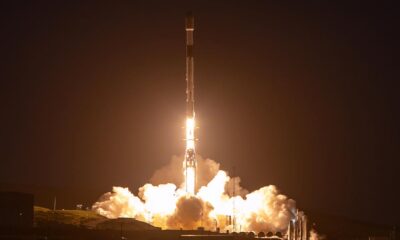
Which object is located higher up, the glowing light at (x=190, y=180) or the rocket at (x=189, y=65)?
the rocket at (x=189, y=65)

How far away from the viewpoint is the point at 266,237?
189750 mm

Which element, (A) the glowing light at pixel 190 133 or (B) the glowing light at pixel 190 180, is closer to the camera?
(A) the glowing light at pixel 190 133

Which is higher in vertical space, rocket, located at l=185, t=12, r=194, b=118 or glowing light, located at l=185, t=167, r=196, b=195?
rocket, located at l=185, t=12, r=194, b=118

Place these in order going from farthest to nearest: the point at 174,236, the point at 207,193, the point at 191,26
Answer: the point at 207,193 < the point at 191,26 < the point at 174,236

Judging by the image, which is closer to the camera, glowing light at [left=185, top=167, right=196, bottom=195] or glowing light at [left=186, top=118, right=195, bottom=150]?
glowing light at [left=186, top=118, right=195, bottom=150]

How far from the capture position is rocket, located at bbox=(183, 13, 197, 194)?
186 m

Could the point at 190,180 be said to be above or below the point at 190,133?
below

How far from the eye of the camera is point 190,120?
191 m

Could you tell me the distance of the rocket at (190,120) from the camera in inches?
7333

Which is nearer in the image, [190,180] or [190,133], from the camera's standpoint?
[190,133]

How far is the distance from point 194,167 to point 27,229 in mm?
42884

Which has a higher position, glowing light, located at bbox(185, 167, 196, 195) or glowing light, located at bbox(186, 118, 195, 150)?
glowing light, located at bbox(186, 118, 195, 150)

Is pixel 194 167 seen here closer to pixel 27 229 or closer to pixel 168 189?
pixel 168 189

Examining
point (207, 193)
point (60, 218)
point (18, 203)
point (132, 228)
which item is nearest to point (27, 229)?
point (18, 203)
